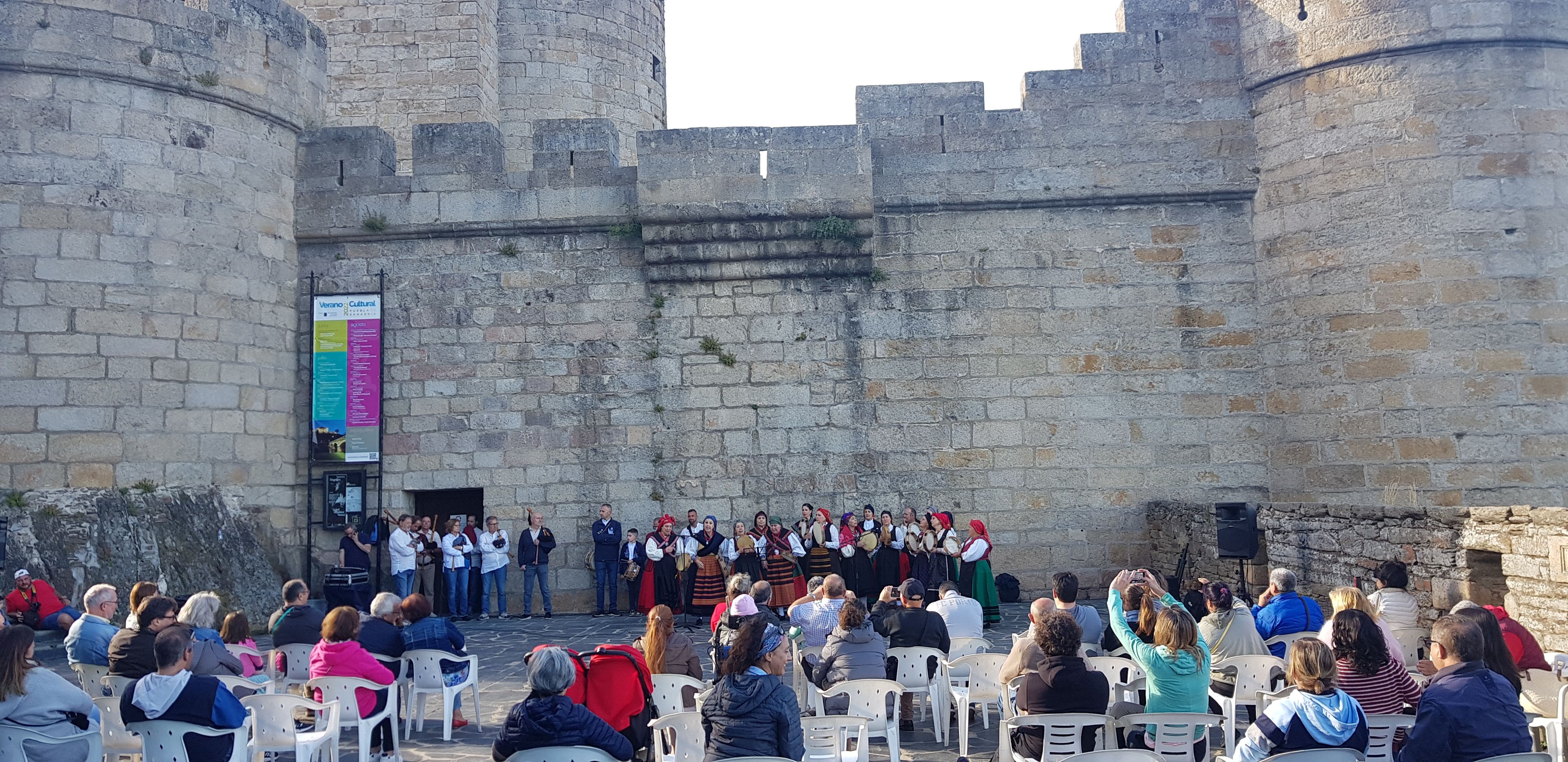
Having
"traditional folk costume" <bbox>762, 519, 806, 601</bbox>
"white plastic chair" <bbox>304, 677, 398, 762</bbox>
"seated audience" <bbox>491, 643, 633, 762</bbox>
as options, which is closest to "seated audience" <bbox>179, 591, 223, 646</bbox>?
"white plastic chair" <bbox>304, 677, 398, 762</bbox>

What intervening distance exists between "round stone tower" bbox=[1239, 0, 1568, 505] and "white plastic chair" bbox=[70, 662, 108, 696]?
1081cm

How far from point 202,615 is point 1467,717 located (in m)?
6.14

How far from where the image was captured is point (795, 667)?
23.5 ft

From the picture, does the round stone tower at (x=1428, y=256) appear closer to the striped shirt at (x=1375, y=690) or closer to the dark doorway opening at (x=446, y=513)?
the striped shirt at (x=1375, y=690)

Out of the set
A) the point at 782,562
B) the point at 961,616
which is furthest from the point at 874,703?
the point at 782,562

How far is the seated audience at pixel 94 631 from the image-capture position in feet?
21.4

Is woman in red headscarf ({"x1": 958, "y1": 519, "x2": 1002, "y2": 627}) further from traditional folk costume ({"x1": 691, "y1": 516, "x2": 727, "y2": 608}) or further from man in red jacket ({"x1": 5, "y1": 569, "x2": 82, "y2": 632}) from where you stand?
man in red jacket ({"x1": 5, "y1": 569, "x2": 82, "y2": 632})

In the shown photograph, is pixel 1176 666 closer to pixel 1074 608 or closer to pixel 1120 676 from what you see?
pixel 1120 676

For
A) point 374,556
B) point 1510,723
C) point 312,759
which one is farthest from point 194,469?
point 1510,723

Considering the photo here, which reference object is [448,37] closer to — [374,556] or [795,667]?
[374,556]

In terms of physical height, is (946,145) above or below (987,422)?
above

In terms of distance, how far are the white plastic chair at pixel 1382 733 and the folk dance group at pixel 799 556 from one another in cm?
727

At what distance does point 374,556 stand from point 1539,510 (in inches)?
426

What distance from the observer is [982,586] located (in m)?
11.7
